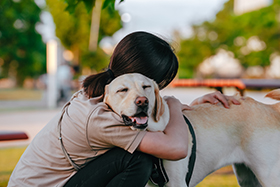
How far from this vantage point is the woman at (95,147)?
171cm

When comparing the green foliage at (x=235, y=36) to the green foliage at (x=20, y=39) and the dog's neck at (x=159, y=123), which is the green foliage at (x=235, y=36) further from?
the dog's neck at (x=159, y=123)

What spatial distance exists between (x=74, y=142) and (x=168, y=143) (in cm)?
56

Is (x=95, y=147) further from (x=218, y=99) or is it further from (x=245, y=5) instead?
(x=245, y=5)

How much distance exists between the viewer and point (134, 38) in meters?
2.11

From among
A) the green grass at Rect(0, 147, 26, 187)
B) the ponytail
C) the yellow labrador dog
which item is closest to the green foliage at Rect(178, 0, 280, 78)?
the green grass at Rect(0, 147, 26, 187)

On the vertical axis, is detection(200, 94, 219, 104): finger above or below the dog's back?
above

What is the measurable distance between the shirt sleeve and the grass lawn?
2109 mm

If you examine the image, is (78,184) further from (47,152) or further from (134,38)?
(134,38)

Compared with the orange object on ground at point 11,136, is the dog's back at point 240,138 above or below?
above

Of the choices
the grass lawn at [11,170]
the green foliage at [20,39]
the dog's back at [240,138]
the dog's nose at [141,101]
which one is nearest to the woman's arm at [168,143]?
the dog's nose at [141,101]

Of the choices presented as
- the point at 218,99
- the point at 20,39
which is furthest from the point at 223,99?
the point at 20,39

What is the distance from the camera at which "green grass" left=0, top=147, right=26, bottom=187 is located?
3668 millimetres

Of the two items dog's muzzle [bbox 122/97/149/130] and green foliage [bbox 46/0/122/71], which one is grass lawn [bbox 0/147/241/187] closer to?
dog's muzzle [bbox 122/97/149/130]

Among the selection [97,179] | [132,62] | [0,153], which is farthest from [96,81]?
[0,153]
